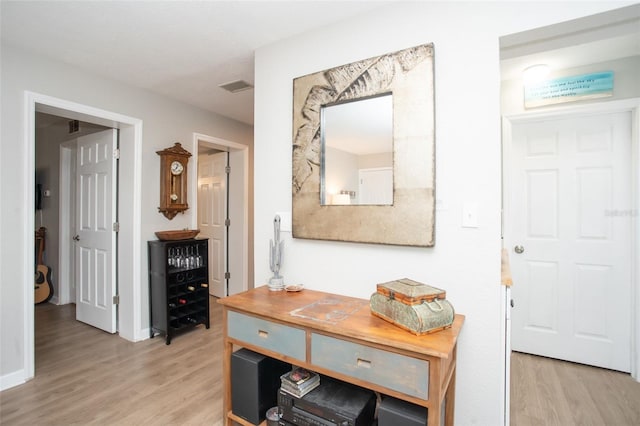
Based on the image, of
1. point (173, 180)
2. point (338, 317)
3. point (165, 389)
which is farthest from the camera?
point (173, 180)

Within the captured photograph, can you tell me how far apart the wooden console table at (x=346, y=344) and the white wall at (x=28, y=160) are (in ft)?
5.75

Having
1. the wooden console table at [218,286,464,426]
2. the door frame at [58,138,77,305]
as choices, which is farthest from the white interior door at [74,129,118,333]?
the wooden console table at [218,286,464,426]

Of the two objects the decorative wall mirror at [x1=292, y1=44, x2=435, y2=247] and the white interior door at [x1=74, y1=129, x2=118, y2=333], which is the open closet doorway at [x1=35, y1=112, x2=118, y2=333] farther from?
the decorative wall mirror at [x1=292, y1=44, x2=435, y2=247]

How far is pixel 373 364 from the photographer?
1232 millimetres

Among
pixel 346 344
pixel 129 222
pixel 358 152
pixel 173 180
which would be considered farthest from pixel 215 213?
pixel 346 344

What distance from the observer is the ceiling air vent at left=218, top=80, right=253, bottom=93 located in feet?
9.12

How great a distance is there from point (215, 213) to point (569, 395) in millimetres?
4117

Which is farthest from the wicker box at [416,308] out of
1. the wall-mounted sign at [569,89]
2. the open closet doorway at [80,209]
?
the open closet doorway at [80,209]

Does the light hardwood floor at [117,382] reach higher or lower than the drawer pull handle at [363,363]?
lower

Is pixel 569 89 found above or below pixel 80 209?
above

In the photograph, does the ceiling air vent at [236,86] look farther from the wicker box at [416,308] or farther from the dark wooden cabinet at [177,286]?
the wicker box at [416,308]

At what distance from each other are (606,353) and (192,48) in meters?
3.94

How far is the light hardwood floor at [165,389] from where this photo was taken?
5.96 ft

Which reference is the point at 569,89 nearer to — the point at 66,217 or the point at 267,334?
the point at 267,334
